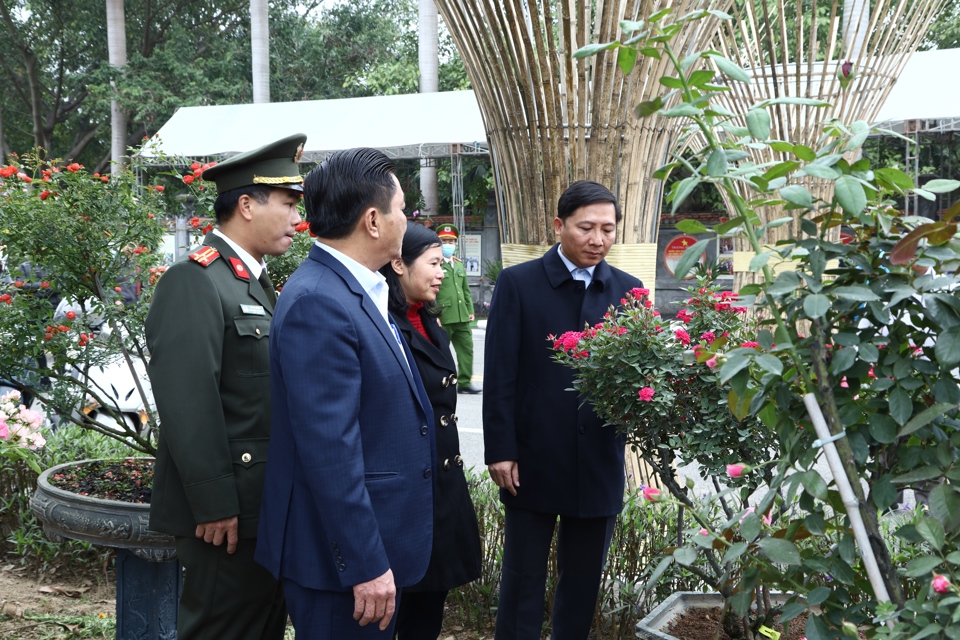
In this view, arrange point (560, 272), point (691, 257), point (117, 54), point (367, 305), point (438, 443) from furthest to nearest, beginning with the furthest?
point (117, 54)
point (560, 272)
point (438, 443)
point (367, 305)
point (691, 257)

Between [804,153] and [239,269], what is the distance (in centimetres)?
170

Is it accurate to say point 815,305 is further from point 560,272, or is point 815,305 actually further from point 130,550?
point 130,550

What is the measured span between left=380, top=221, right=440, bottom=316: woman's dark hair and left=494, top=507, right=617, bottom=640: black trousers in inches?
30.2

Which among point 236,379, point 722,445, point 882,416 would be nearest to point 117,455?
point 236,379

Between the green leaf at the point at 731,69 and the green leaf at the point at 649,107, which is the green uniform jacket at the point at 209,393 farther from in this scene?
the green leaf at the point at 731,69

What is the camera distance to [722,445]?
247 centimetres

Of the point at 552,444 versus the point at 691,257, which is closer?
the point at 691,257

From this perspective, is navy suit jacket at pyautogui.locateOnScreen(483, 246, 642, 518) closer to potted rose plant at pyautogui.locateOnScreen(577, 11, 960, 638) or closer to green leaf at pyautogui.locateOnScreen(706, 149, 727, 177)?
potted rose plant at pyautogui.locateOnScreen(577, 11, 960, 638)

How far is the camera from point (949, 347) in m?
1.31

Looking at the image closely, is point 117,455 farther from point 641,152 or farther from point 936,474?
point 936,474

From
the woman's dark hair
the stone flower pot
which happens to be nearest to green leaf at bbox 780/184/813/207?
the woman's dark hair

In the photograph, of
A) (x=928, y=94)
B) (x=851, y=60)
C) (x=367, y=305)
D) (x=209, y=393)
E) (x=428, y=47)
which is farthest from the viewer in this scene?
(x=428, y=47)

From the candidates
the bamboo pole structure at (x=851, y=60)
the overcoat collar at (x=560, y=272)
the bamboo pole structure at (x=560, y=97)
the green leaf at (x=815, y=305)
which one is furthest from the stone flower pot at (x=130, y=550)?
the bamboo pole structure at (x=851, y=60)

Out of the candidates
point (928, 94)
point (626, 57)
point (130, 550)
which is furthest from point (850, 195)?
point (928, 94)
